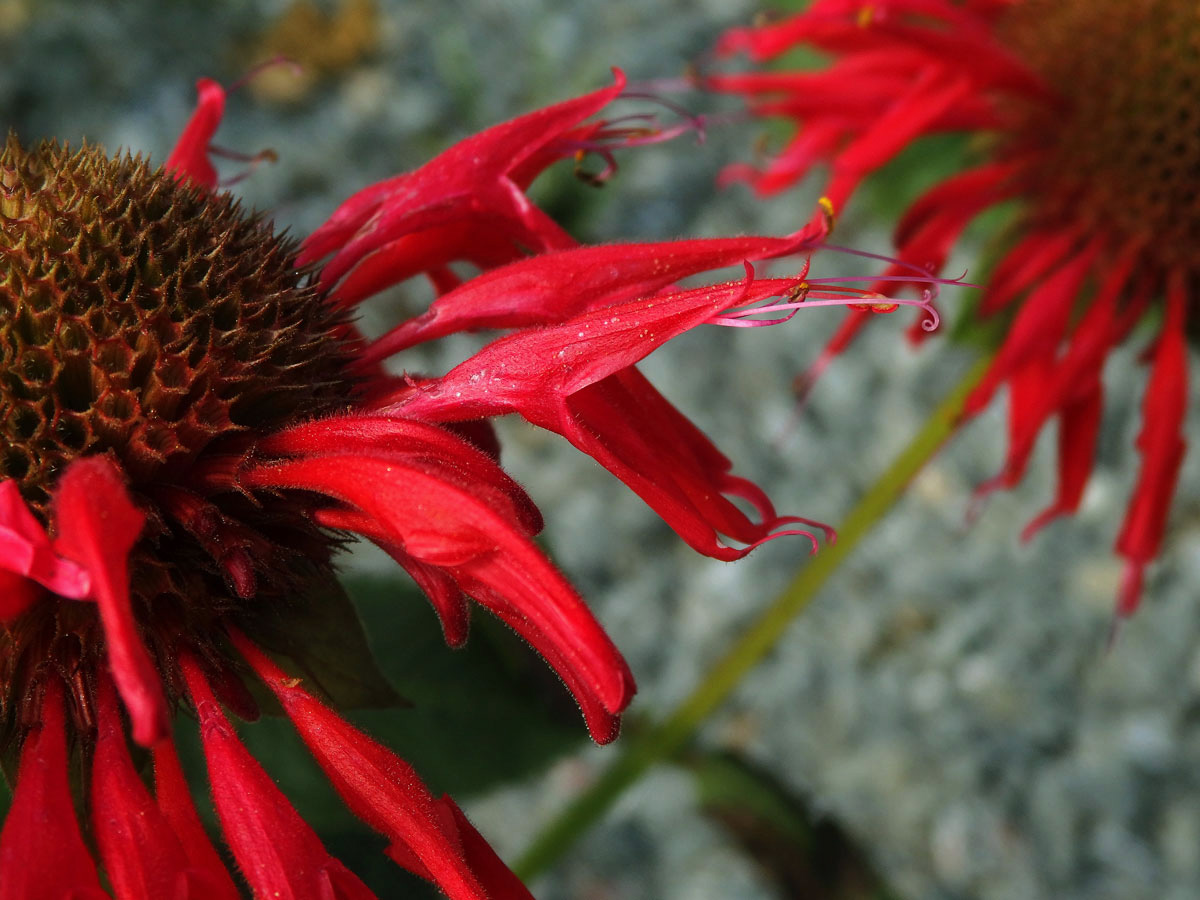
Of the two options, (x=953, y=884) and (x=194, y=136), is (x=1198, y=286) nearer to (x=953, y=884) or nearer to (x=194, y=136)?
(x=194, y=136)

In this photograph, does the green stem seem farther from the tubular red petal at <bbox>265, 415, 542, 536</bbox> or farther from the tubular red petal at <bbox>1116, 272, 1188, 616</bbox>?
the tubular red petal at <bbox>265, 415, 542, 536</bbox>

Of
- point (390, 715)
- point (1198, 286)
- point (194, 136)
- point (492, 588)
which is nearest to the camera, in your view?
point (492, 588)

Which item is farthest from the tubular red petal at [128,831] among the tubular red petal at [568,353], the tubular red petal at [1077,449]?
the tubular red petal at [1077,449]

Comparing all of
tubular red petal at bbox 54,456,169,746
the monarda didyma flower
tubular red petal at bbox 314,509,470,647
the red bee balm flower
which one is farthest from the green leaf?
tubular red petal at bbox 54,456,169,746

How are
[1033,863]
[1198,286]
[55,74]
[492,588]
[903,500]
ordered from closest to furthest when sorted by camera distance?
1. [492,588]
2. [1198,286]
3. [1033,863]
4. [903,500]
5. [55,74]

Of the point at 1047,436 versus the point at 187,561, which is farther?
the point at 1047,436

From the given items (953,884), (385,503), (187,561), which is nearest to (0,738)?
(187,561)

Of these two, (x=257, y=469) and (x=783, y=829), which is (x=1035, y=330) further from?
(x=257, y=469)

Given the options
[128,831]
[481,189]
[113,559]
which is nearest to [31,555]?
[113,559]
